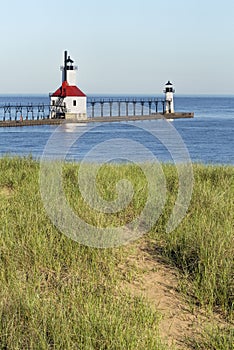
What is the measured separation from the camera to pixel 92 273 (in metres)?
6.38

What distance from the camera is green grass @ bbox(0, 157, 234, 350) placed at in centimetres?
491

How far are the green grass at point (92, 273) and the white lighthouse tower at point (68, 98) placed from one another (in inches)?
2785

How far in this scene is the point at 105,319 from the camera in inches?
194

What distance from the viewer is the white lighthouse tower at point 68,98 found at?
79175 millimetres

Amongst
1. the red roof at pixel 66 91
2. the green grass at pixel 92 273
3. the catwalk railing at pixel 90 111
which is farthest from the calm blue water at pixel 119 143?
the green grass at pixel 92 273

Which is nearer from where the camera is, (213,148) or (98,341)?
(98,341)

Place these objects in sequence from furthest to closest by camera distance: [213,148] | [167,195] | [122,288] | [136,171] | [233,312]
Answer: [213,148], [136,171], [167,195], [122,288], [233,312]

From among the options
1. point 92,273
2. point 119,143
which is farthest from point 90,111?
point 92,273

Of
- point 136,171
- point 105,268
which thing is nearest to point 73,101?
point 136,171

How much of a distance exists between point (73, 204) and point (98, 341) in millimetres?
3708

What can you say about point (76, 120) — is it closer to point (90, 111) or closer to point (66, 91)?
point (66, 91)

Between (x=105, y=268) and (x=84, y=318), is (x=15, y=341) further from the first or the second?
(x=105, y=268)

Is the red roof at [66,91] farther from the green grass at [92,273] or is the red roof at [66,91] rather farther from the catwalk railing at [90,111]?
the green grass at [92,273]

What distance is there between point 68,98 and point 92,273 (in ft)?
245
